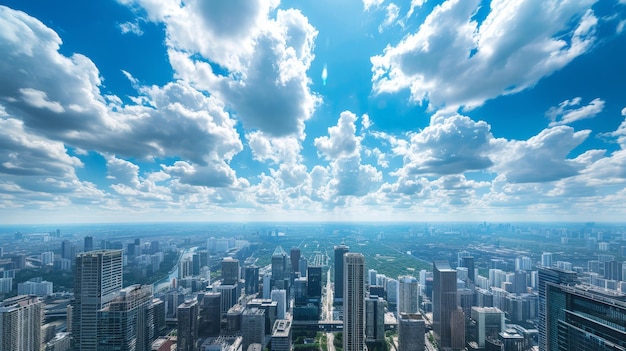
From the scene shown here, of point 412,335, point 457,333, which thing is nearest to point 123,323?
point 412,335

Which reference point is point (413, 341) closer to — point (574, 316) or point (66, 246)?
point (574, 316)

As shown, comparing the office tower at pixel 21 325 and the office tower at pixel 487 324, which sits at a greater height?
the office tower at pixel 21 325

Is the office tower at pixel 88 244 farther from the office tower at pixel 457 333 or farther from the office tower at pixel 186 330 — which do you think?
the office tower at pixel 457 333

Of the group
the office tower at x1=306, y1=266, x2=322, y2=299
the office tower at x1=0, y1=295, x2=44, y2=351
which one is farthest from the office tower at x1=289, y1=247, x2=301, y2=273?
the office tower at x1=0, y1=295, x2=44, y2=351

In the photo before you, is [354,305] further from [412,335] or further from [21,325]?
[21,325]

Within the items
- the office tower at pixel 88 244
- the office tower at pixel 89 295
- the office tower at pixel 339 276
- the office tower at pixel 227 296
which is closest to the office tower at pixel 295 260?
the office tower at pixel 339 276

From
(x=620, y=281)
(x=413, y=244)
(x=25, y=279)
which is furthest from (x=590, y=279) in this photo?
(x=25, y=279)
